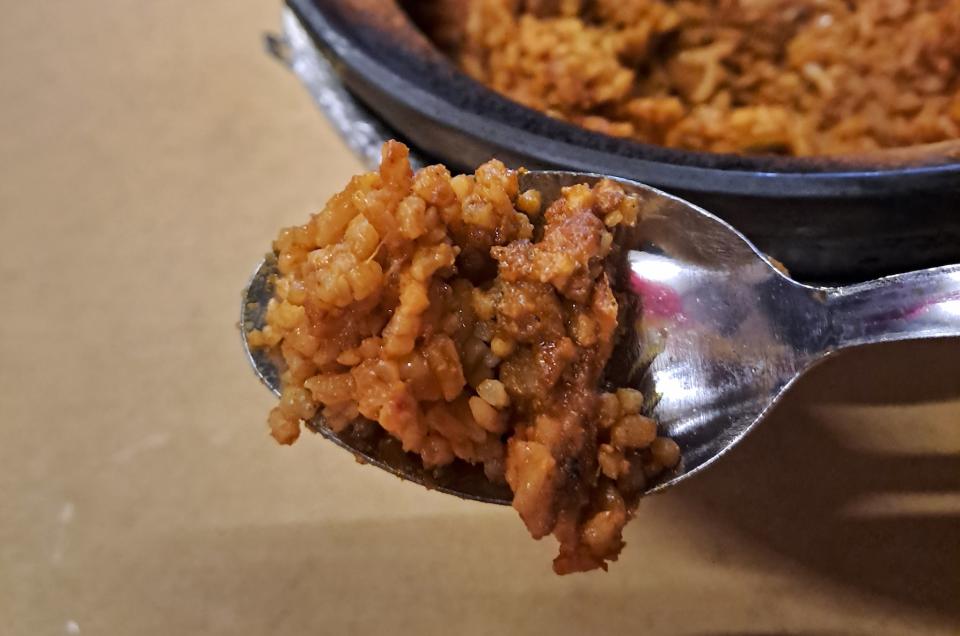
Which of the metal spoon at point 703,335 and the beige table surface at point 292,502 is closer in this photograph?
the metal spoon at point 703,335

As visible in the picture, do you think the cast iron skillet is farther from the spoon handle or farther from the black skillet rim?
the spoon handle

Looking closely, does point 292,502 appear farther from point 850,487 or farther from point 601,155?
point 850,487

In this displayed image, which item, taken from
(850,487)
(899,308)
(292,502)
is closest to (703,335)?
(899,308)

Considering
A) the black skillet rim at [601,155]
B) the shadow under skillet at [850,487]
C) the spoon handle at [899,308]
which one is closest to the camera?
the spoon handle at [899,308]

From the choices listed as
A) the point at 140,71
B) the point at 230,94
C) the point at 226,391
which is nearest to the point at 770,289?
the point at 226,391

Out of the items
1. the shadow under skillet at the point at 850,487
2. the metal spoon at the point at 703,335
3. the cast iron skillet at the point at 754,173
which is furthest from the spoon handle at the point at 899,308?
the shadow under skillet at the point at 850,487

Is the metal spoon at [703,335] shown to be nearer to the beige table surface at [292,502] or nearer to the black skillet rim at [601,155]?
the black skillet rim at [601,155]
